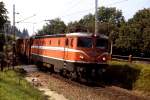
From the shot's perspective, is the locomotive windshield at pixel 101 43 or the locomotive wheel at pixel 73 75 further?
the locomotive wheel at pixel 73 75

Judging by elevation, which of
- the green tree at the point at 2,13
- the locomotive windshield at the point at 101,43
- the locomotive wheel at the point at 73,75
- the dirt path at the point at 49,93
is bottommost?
the dirt path at the point at 49,93

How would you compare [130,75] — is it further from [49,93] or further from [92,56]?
[49,93]

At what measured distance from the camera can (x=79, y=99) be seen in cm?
1964

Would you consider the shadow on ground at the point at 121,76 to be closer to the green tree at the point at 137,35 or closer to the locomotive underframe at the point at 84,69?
the locomotive underframe at the point at 84,69

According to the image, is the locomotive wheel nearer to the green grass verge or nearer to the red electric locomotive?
the red electric locomotive

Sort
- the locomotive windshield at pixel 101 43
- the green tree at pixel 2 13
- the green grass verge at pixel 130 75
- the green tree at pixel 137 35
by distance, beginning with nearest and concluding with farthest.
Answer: the green grass verge at pixel 130 75 < the locomotive windshield at pixel 101 43 < the green tree at pixel 2 13 < the green tree at pixel 137 35

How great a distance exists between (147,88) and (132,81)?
2.10 m

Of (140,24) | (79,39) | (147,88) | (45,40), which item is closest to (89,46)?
(79,39)

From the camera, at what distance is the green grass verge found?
23469 millimetres

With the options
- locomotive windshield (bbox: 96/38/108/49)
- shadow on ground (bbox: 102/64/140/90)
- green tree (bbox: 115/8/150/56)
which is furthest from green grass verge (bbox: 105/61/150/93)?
green tree (bbox: 115/8/150/56)

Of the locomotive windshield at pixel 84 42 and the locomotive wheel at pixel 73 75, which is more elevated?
the locomotive windshield at pixel 84 42

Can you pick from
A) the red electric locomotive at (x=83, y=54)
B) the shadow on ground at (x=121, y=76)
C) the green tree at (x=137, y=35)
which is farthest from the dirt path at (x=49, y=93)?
the green tree at (x=137, y=35)

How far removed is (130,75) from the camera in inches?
999

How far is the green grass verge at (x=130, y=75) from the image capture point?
77.0ft
